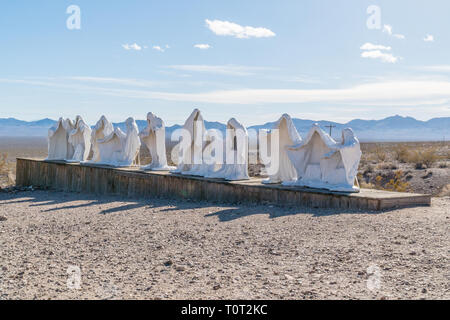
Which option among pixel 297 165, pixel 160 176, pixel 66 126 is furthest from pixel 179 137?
pixel 66 126

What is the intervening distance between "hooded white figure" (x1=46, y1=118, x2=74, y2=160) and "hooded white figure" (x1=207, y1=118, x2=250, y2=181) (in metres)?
9.08

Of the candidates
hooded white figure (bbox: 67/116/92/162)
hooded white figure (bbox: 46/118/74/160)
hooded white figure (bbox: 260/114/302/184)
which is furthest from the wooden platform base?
hooded white figure (bbox: 67/116/92/162)

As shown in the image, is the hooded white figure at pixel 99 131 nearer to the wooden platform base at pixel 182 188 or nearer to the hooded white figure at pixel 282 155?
the wooden platform base at pixel 182 188

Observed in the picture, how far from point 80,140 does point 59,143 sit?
135cm

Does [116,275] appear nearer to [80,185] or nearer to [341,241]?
[341,241]

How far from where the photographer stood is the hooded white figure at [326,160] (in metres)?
10.5

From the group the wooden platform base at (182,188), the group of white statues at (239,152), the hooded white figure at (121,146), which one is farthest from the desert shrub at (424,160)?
the hooded white figure at (121,146)

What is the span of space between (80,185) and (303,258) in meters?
12.4

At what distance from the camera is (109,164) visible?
1728cm

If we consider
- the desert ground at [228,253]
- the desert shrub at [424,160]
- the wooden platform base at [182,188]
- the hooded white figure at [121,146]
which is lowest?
the desert ground at [228,253]

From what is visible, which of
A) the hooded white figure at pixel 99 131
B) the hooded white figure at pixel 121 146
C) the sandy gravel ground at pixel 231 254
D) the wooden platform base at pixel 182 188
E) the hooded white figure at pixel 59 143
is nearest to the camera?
the sandy gravel ground at pixel 231 254

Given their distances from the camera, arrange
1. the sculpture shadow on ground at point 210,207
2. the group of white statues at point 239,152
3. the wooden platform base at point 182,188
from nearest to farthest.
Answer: the sculpture shadow on ground at point 210,207 < the wooden platform base at point 182,188 < the group of white statues at point 239,152

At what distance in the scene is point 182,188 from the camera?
13375mm

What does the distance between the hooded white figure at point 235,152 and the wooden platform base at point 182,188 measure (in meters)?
0.39
